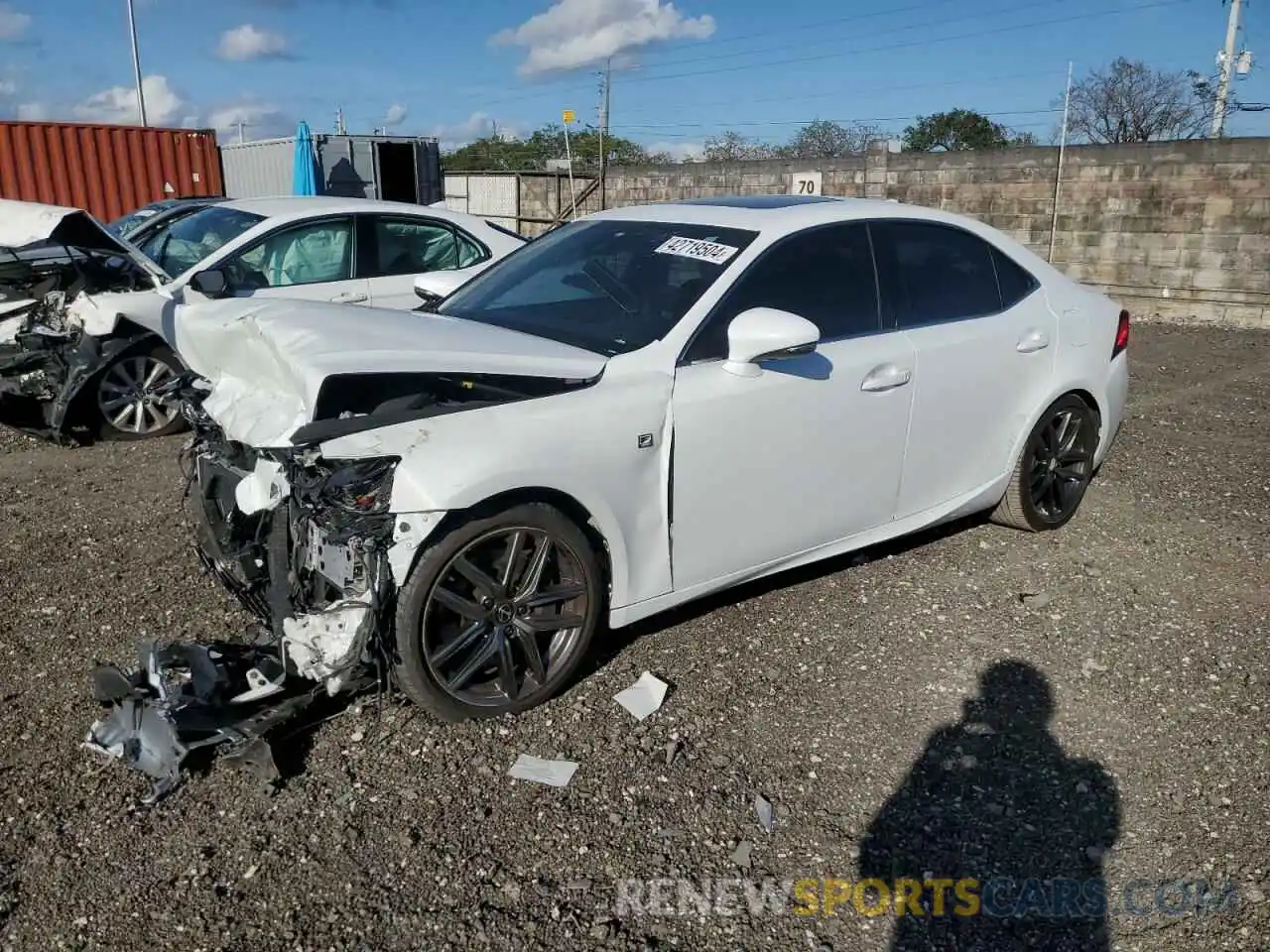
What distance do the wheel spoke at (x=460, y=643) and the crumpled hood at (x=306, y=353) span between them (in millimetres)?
814

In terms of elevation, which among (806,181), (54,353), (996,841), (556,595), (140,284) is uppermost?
(806,181)

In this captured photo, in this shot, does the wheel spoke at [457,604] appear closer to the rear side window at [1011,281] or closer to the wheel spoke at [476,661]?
the wheel spoke at [476,661]

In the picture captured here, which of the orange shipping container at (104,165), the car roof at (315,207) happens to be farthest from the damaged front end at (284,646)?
the orange shipping container at (104,165)

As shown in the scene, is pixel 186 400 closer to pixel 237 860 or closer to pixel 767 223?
pixel 237 860

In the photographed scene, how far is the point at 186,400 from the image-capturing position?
362 cm

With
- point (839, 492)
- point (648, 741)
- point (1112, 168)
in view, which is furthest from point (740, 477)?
point (1112, 168)

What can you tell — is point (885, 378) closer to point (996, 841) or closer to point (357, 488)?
point (996, 841)

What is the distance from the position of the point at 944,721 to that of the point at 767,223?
2.00 metres

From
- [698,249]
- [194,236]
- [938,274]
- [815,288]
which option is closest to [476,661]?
[698,249]

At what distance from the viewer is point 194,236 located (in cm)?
747

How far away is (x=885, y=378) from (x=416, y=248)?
471 cm

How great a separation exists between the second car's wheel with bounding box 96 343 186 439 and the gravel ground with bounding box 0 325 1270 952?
6.31 feet

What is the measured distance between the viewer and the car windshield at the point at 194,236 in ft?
23.6

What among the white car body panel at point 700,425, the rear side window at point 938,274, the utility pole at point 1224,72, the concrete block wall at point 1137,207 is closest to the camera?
the white car body panel at point 700,425
